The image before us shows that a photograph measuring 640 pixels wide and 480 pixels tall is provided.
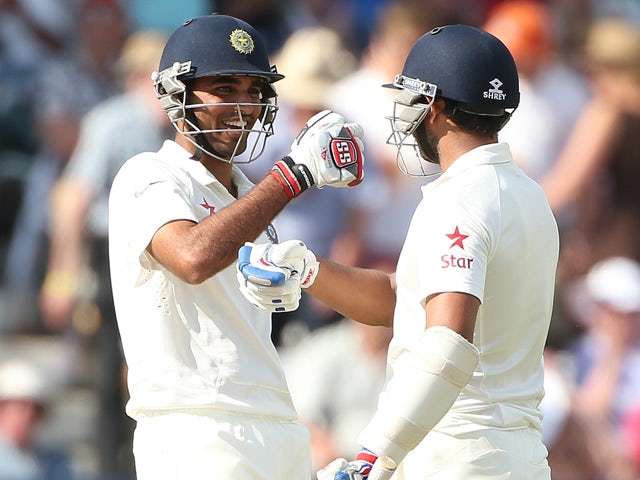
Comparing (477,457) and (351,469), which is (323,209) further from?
(351,469)

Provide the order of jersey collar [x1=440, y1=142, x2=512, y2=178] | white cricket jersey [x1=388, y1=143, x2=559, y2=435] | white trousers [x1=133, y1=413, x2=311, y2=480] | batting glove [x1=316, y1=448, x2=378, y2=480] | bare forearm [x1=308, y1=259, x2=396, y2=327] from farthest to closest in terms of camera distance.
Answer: bare forearm [x1=308, y1=259, x2=396, y2=327], white trousers [x1=133, y1=413, x2=311, y2=480], jersey collar [x1=440, y1=142, x2=512, y2=178], white cricket jersey [x1=388, y1=143, x2=559, y2=435], batting glove [x1=316, y1=448, x2=378, y2=480]

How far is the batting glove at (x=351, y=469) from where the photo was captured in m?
3.78

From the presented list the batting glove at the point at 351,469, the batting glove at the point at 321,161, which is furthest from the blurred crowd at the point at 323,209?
the batting glove at the point at 351,469

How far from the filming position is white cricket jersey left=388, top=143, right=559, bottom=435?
3.92 meters

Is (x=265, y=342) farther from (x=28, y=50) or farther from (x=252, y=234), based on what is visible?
(x=28, y=50)

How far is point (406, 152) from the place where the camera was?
299 inches

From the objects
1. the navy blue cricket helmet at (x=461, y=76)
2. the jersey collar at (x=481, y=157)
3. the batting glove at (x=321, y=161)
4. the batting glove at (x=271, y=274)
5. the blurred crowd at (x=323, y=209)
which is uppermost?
the navy blue cricket helmet at (x=461, y=76)

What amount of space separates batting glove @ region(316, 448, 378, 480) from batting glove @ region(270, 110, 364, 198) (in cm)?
85

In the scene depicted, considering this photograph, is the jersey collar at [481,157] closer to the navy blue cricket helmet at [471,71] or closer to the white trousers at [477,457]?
the navy blue cricket helmet at [471,71]

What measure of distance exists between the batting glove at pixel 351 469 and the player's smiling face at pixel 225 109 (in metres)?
1.16

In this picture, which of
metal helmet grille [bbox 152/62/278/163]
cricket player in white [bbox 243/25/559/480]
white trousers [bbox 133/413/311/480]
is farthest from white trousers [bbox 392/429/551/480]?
metal helmet grille [bbox 152/62/278/163]

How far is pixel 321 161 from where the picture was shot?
4285mm

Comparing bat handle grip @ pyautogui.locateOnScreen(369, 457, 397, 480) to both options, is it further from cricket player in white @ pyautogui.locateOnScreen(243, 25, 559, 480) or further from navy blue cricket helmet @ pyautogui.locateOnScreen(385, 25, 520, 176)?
navy blue cricket helmet @ pyautogui.locateOnScreen(385, 25, 520, 176)

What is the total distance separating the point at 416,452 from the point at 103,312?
4110 mm
